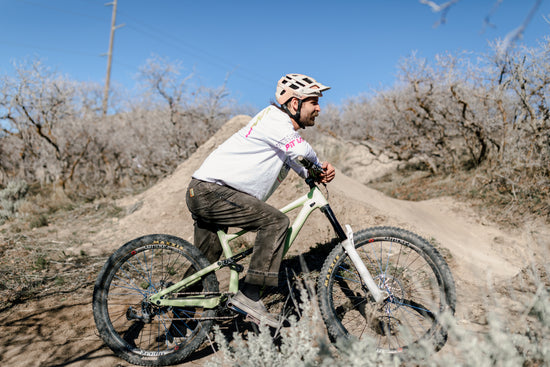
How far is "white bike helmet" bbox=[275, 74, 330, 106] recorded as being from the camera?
271 cm

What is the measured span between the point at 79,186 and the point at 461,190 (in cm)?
1070

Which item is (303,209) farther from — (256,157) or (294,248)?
(294,248)

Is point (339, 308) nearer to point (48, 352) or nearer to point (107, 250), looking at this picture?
point (48, 352)

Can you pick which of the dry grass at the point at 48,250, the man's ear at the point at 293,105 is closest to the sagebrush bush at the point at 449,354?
the man's ear at the point at 293,105

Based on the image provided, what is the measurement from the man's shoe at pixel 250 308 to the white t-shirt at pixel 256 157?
29.7 inches

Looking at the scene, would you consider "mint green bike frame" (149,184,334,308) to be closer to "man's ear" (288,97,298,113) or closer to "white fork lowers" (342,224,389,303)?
"white fork lowers" (342,224,389,303)

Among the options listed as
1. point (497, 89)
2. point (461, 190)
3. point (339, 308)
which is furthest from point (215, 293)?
point (497, 89)

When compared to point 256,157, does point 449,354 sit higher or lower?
lower

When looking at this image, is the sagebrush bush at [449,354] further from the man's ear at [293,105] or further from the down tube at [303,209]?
the man's ear at [293,105]

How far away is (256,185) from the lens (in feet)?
8.79

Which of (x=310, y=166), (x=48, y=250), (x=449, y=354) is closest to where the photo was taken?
(x=449, y=354)

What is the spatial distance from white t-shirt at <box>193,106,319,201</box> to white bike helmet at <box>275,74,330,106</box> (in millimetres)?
139

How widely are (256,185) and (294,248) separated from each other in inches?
80.6

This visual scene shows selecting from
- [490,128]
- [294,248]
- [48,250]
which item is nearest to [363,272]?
[294,248]
